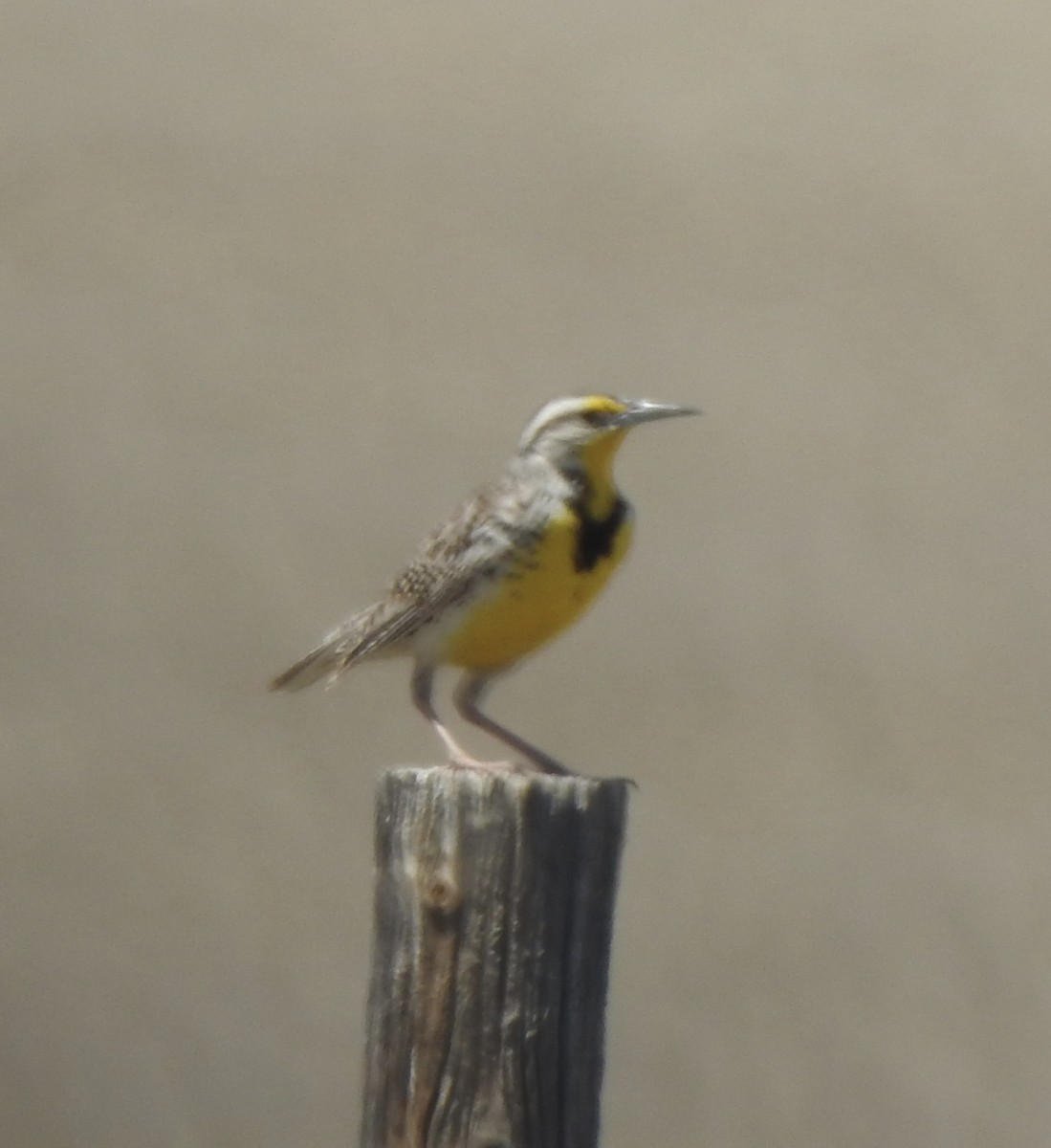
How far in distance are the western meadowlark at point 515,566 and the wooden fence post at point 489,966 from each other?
0.85 metres

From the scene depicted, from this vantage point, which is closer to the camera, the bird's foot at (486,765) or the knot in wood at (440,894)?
the knot in wood at (440,894)

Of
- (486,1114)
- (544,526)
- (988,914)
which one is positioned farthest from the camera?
(988,914)

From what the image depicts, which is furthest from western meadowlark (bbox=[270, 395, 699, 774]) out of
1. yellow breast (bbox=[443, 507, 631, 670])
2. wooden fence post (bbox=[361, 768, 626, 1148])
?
wooden fence post (bbox=[361, 768, 626, 1148])

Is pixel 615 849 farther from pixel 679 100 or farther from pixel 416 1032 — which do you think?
pixel 679 100

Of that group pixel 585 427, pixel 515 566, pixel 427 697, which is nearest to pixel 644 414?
pixel 585 427

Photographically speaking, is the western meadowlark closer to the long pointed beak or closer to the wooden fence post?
the long pointed beak

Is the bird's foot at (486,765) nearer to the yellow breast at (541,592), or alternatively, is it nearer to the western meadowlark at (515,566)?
the western meadowlark at (515,566)

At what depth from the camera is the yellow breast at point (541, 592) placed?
4102 millimetres

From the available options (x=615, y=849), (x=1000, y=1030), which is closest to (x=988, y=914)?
(x=1000, y=1030)

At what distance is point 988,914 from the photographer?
6.57 m

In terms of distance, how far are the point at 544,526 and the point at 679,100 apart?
277 centimetres

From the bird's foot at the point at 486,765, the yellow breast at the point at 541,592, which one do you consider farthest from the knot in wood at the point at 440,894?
Result: the yellow breast at the point at 541,592

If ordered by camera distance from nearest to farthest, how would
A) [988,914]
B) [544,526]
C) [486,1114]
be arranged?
[486,1114]
[544,526]
[988,914]

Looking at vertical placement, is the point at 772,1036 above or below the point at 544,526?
below
